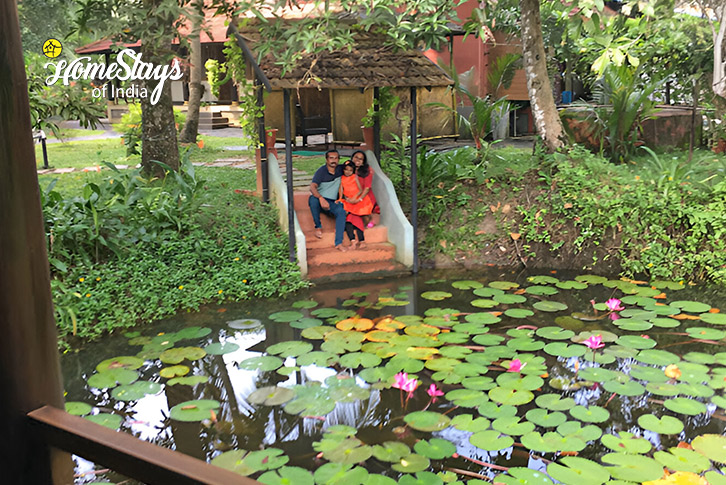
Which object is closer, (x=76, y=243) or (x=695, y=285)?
(x=76, y=243)

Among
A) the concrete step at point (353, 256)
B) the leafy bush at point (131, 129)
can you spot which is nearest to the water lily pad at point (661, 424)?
the concrete step at point (353, 256)

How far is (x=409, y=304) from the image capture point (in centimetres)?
697

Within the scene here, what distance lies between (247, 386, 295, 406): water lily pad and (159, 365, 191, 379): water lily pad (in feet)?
2.32

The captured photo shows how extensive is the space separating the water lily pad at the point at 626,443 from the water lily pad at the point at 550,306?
2.48 metres

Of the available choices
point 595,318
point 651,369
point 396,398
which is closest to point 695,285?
point 595,318

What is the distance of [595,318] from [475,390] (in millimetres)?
2051

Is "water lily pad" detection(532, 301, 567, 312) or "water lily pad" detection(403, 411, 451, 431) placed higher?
"water lily pad" detection(532, 301, 567, 312)

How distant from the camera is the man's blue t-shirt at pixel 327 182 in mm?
8047

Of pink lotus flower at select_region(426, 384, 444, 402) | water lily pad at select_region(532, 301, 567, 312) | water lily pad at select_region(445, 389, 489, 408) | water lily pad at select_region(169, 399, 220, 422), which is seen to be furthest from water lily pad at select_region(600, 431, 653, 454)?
water lily pad at select_region(169, 399, 220, 422)

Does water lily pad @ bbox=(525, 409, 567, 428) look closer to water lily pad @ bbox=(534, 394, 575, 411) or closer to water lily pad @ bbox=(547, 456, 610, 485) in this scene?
water lily pad @ bbox=(534, 394, 575, 411)

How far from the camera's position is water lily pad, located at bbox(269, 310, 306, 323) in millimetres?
6495

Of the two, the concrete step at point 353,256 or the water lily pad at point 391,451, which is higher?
the concrete step at point 353,256

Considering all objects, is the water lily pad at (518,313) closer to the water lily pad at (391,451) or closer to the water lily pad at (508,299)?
the water lily pad at (508,299)

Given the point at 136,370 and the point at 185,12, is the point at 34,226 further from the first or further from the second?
the point at 185,12
